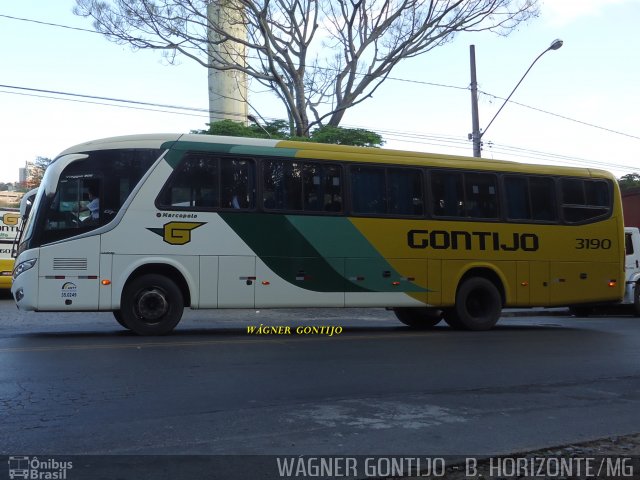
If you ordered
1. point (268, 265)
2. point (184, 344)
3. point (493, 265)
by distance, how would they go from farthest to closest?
1. point (493, 265)
2. point (268, 265)
3. point (184, 344)

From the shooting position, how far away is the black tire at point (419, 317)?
1636 centimetres

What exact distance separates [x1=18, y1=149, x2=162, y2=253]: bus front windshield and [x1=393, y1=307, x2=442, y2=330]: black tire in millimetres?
6865

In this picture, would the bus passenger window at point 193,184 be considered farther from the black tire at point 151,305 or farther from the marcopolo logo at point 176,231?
the black tire at point 151,305

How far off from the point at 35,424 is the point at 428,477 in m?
3.27

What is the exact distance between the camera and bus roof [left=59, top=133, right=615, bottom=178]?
12398mm

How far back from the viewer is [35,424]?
6.14 meters

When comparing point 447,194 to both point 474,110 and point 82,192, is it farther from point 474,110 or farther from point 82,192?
point 474,110

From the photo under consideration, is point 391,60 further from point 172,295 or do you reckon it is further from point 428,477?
point 428,477

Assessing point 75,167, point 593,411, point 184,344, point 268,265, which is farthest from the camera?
point 268,265

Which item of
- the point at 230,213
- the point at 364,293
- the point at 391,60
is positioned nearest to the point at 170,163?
the point at 230,213

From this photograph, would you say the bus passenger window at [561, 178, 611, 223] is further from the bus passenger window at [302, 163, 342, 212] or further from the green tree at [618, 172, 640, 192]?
the green tree at [618, 172, 640, 192]

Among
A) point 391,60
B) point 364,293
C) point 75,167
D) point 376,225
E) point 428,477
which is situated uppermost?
point 391,60

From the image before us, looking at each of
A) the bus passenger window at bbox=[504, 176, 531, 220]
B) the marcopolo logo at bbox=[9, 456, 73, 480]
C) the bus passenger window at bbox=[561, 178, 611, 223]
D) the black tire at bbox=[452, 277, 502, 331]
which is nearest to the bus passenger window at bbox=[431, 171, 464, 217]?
the bus passenger window at bbox=[504, 176, 531, 220]

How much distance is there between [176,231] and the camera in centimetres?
1248
